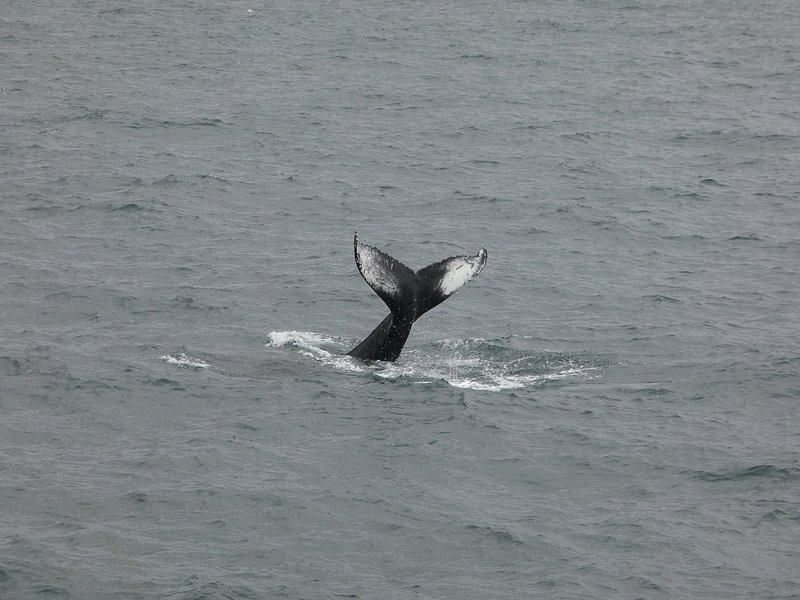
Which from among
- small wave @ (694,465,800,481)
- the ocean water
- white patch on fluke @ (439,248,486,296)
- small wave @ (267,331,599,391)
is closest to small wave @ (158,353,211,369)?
the ocean water

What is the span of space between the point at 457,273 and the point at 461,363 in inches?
94.3

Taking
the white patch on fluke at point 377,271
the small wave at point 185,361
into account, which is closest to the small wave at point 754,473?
the white patch on fluke at point 377,271

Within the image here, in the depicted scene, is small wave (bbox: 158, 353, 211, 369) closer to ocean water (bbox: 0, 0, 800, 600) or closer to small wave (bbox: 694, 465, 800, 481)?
ocean water (bbox: 0, 0, 800, 600)

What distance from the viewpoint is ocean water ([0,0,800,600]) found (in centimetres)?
1146

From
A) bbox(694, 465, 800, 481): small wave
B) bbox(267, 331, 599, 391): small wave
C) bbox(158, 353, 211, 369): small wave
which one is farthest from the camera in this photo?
bbox(158, 353, 211, 369): small wave

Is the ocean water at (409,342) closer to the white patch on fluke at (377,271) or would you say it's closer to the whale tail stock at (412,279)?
the whale tail stock at (412,279)

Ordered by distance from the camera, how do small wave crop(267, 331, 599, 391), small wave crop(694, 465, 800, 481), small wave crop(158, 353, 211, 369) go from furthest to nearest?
small wave crop(158, 353, 211, 369)
small wave crop(267, 331, 599, 391)
small wave crop(694, 465, 800, 481)

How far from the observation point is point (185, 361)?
16.1m

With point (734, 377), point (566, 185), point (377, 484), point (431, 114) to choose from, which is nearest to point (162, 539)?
point (377, 484)

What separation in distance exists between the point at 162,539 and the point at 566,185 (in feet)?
56.9

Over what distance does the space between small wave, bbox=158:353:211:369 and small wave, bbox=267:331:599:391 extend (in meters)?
1.24

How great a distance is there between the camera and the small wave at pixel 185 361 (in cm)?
1588

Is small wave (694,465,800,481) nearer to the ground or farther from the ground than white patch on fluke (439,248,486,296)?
nearer to the ground

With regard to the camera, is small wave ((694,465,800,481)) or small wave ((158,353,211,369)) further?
small wave ((158,353,211,369))
